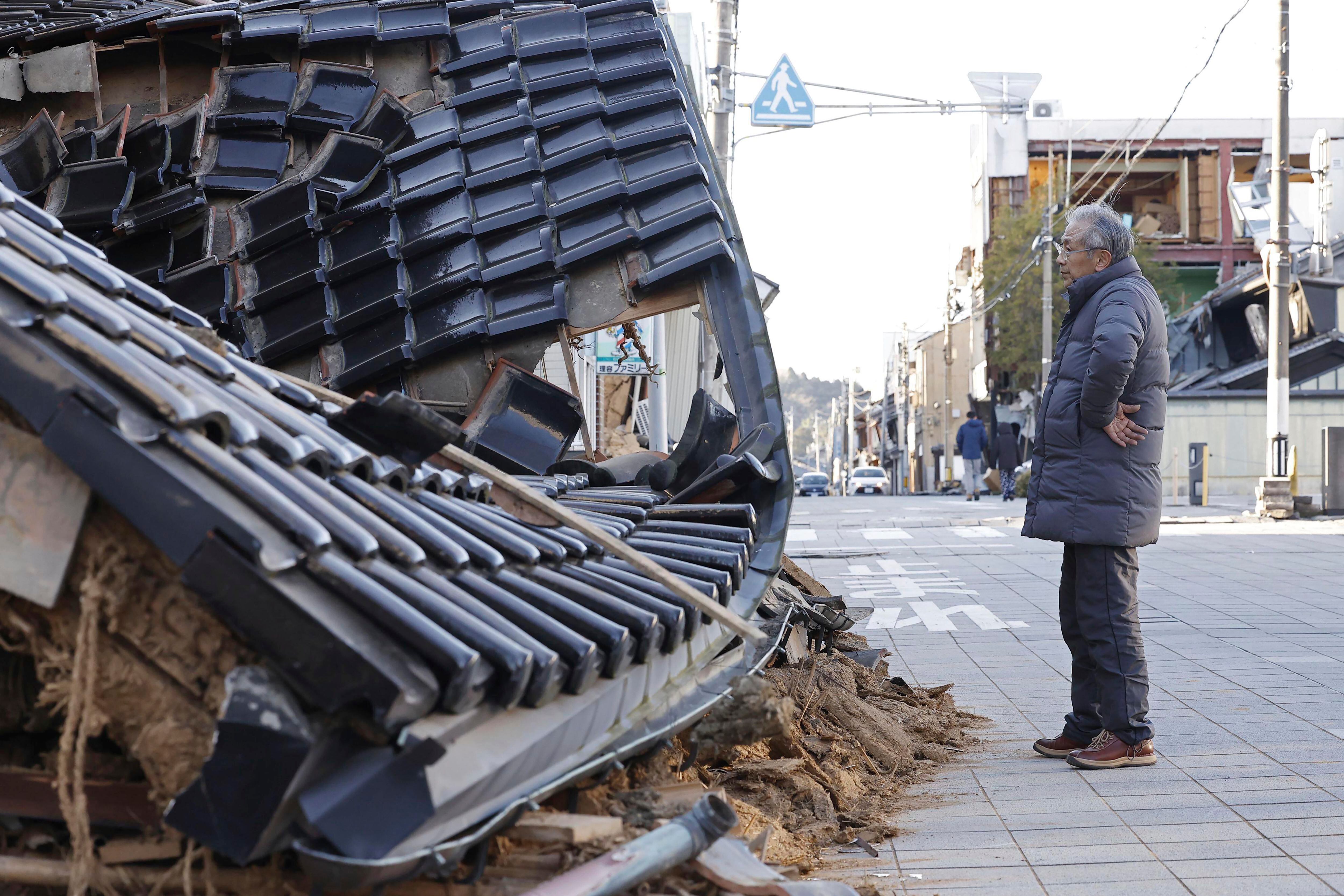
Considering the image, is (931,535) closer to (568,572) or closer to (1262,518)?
(1262,518)

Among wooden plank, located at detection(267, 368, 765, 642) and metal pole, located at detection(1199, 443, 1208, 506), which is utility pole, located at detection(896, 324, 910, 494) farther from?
wooden plank, located at detection(267, 368, 765, 642)

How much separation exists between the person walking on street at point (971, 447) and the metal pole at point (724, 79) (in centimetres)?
1121

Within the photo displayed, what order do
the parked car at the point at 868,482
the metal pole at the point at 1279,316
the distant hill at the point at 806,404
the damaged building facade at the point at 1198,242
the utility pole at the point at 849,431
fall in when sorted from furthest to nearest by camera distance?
1. the distant hill at the point at 806,404
2. the utility pole at the point at 849,431
3. the parked car at the point at 868,482
4. the damaged building facade at the point at 1198,242
5. the metal pole at the point at 1279,316

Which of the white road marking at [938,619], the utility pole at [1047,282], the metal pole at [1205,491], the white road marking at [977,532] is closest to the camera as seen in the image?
the white road marking at [938,619]

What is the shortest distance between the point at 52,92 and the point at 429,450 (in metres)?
4.34

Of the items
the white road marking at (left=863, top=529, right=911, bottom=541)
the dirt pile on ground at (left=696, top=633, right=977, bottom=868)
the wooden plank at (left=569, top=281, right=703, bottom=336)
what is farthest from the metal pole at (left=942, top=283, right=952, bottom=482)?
the wooden plank at (left=569, top=281, right=703, bottom=336)

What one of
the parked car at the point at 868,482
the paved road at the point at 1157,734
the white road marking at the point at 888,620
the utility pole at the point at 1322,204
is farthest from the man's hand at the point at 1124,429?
the parked car at the point at 868,482

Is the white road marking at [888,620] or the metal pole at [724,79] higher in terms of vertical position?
the metal pole at [724,79]

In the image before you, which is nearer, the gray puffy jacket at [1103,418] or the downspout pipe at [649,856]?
the downspout pipe at [649,856]

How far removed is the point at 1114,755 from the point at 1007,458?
21.1 metres

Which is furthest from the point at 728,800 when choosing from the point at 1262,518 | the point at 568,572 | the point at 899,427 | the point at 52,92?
the point at 899,427

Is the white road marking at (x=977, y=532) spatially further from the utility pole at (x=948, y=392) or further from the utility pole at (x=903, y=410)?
the utility pole at (x=903, y=410)

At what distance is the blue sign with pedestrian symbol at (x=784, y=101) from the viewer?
49.6 ft

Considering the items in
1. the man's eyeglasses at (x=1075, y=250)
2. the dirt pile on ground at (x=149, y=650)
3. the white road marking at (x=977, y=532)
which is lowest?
the white road marking at (x=977, y=532)
